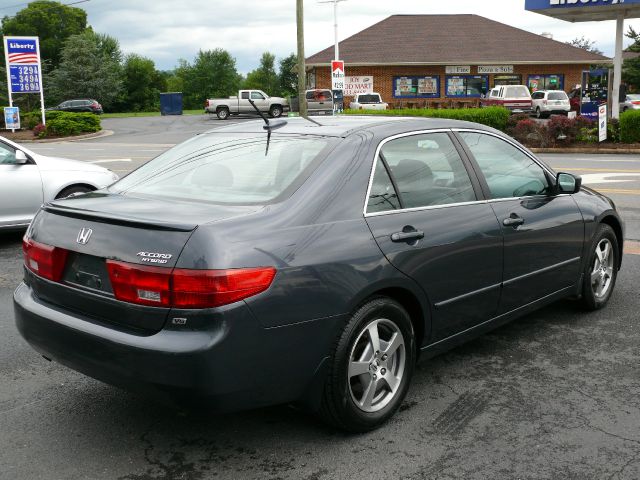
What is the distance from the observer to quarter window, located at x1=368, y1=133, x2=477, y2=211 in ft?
13.0

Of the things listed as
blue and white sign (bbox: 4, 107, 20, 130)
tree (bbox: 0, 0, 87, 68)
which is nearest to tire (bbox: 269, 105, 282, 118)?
blue and white sign (bbox: 4, 107, 20, 130)

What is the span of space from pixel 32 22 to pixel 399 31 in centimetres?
6246

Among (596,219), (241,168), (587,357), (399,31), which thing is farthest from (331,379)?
(399,31)

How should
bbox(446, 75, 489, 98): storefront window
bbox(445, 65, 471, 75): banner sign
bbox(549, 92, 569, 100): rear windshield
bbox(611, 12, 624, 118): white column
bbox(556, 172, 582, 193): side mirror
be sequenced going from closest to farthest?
bbox(556, 172, 582, 193): side mirror < bbox(611, 12, 624, 118): white column < bbox(549, 92, 569, 100): rear windshield < bbox(445, 65, 471, 75): banner sign < bbox(446, 75, 489, 98): storefront window

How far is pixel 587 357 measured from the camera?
4793 mm

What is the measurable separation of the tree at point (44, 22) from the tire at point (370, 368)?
98.1 metres

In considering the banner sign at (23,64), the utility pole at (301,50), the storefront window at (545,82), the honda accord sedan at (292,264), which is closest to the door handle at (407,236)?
the honda accord sedan at (292,264)

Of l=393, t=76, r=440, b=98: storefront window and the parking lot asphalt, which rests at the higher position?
l=393, t=76, r=440, b=98: storefront window

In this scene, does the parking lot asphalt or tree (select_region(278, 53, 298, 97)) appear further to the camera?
tree (select_region(278, 53, 298, 97))

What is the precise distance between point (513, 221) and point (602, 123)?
19.8m

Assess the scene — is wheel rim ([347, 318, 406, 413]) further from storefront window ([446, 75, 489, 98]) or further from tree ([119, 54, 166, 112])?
tree ([119, 54, 166, 112])

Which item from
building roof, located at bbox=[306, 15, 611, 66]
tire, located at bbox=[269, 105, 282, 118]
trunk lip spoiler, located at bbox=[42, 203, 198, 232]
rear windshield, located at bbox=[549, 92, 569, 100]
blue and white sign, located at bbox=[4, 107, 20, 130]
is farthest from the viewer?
building roof, located at bbox=[306, 15, 611, 66]

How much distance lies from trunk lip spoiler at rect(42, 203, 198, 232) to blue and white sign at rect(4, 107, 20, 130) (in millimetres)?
36748

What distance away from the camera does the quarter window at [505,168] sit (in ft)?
15.2
